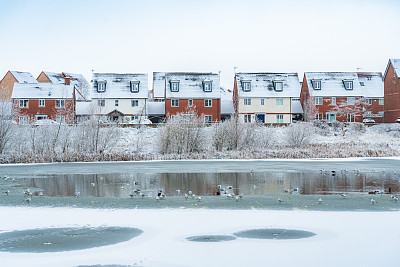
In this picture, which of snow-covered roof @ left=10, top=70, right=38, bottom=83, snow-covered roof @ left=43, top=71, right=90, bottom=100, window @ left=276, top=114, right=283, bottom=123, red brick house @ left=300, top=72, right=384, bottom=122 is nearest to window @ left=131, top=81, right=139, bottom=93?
window @ left=276, top=114, right=283, bottom=123

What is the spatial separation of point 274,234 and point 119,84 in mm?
61484

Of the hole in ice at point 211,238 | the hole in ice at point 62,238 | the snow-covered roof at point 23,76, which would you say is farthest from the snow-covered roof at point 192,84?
the hole in ice at point 211,238

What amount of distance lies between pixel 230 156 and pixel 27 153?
15.5 metres

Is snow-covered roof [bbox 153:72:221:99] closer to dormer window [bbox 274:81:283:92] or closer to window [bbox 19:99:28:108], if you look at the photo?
dormer window [bbox 274:81:283:92]

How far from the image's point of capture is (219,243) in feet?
34.1

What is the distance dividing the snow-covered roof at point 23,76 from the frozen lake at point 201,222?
222 ft

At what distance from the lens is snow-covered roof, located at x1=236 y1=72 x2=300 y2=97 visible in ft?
234

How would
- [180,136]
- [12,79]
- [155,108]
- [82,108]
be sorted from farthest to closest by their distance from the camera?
1. [12,79]
2. [82,108]
3. [155,108]
4. [180,136]

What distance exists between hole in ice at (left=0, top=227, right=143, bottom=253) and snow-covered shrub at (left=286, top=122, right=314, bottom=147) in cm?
Answer: 3568

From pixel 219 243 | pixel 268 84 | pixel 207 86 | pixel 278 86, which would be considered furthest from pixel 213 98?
pixel 219 243

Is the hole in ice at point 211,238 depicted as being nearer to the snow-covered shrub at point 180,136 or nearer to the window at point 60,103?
the snow-covered shrub at point 180,136

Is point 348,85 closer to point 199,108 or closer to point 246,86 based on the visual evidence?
point 246,86

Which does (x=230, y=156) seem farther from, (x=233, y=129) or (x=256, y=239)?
(x=256, y=239)

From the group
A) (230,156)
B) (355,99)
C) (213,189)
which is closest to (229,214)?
(213,189)
